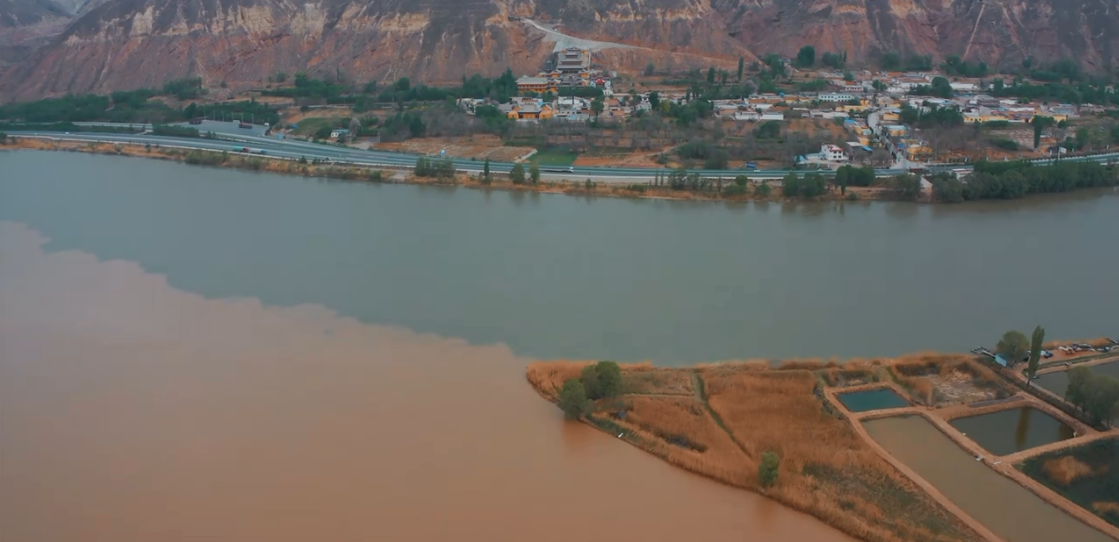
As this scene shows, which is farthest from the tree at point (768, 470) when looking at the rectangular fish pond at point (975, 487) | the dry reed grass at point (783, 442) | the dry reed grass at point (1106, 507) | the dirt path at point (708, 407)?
the dry reed grass at point (1106, 507)

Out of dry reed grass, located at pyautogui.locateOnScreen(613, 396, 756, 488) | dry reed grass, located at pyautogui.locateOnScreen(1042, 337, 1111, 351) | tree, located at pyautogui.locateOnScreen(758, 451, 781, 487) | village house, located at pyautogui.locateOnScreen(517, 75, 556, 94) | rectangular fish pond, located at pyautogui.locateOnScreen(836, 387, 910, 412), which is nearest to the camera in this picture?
tree, located at pyautogui.locateOnScreen(758, 451, 781, 487)

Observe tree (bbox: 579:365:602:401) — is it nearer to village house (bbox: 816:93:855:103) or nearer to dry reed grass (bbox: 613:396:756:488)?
dry reed grass (bbox: 613:396:756:488)

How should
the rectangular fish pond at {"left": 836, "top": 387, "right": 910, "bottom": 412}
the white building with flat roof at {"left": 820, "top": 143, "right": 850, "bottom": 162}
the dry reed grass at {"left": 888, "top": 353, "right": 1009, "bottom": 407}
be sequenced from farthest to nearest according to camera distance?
the white building with flat roof at {"left": 820, "top": 143, "right": 850, "bottom": 162}
the dry reed grass at {"left": 888, "top": 353, "right": 1009, "bottom": 407}
the rectangular fish pond at {"left": 836, "top": 387, "right": 910, "bottom": 412}

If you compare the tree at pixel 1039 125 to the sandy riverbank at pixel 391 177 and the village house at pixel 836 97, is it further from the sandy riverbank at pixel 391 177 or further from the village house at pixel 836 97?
the sandy riverbank at pixel 391 177

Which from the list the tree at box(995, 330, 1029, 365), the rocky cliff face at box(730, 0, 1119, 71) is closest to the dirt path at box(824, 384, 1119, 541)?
the tree at box(995, 330, 1029, 365)

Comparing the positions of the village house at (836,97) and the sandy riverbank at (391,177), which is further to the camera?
the village house at (836,97)

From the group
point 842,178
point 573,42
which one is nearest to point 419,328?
point 842,178

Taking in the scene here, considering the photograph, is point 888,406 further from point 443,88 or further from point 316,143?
point 443,88

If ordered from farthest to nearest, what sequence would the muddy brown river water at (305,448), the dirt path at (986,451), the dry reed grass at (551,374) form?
the dry reed grass at (551,374) < the muddy brown river water at (305,448) < the dirt path at (986,451)
